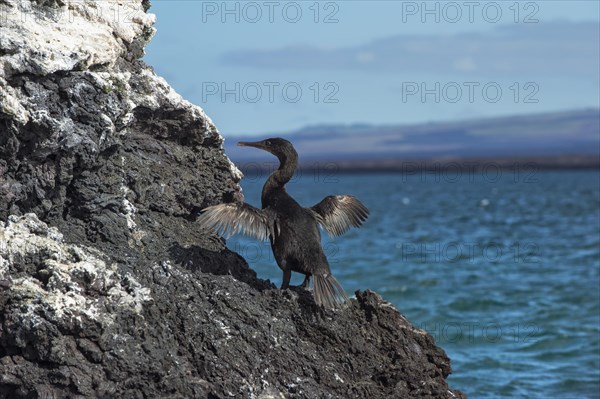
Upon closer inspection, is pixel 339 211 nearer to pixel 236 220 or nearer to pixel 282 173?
pixel 282 173

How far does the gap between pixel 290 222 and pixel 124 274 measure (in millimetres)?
1463

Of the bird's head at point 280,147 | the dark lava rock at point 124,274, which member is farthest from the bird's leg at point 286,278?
the bird's head at point 280,147

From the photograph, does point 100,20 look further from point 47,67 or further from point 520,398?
point 520,398

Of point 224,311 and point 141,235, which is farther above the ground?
point 141,235

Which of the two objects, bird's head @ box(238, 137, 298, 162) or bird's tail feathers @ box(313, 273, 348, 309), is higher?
bird's head @ box(238, 137, 298, 162)

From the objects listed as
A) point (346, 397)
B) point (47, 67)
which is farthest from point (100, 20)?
point (346, 397)

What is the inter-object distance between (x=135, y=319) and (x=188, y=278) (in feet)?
1.83

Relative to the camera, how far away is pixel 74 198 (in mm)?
6785

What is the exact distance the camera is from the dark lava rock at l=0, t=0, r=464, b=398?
6.04 meters

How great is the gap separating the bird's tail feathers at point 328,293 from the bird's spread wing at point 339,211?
877mm

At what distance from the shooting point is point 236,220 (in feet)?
23.2

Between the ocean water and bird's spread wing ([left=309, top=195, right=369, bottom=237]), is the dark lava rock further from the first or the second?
the ocean water

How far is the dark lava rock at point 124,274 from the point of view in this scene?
604cm

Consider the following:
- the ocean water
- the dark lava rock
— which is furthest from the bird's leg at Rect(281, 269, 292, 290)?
the ocean water
